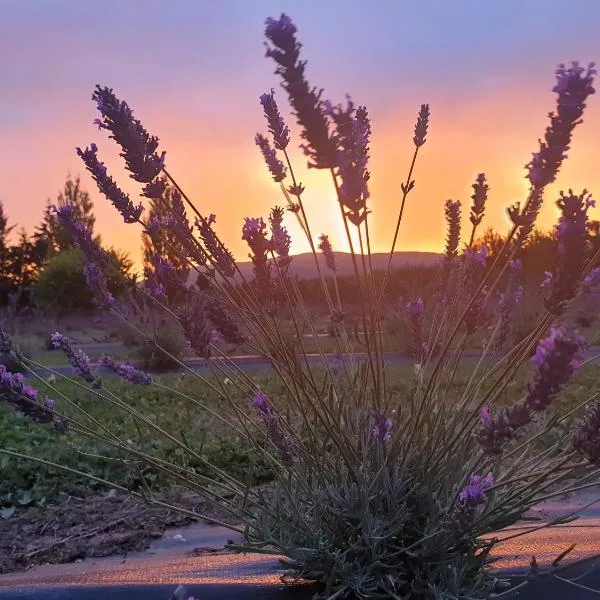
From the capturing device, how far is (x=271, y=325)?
230 cm

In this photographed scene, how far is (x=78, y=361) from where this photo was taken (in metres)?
2.69

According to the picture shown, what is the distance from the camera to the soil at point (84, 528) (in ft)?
11.6

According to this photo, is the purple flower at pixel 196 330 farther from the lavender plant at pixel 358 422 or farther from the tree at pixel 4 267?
the tree at pixel 4 267

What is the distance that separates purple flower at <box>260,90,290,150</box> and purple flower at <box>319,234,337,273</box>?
0.73 meters

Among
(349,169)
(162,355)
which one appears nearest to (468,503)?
(349,169)

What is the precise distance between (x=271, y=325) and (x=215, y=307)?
0.74 ft

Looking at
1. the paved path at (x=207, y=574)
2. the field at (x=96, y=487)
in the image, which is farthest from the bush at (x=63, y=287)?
the paved path at (x=207, y=574)

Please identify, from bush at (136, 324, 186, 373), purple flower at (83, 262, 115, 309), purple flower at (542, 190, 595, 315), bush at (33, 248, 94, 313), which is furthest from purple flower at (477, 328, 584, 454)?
bush at (33, 248, 94, 313)

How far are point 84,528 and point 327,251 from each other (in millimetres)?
1949

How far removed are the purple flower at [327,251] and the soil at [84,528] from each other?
1.29 metres

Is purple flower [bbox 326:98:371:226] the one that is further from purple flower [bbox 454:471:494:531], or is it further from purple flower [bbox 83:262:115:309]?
purple flower [bbox 83:262:115:309]

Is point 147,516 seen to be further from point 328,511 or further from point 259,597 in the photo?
point 328,511

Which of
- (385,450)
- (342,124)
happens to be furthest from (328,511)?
(342,124)

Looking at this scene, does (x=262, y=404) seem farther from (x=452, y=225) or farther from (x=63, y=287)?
(x=63, y=287)
